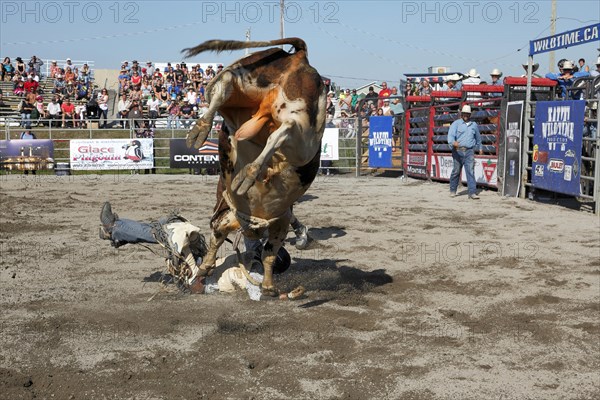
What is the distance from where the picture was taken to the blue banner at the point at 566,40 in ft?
38.3

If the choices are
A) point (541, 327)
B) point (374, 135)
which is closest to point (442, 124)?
point (374, 135)

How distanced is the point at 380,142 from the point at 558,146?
7989 mm

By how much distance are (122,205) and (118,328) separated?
7914 millimetres

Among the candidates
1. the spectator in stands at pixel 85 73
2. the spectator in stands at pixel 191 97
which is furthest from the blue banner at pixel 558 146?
the spectator in stands at pixel 85 73

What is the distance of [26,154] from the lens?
2019 cm

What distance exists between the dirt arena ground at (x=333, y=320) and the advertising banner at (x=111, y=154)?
1034cm

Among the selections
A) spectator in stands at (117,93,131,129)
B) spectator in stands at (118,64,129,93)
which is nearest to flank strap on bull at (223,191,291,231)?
spectator in stands at (117,93,131,129)

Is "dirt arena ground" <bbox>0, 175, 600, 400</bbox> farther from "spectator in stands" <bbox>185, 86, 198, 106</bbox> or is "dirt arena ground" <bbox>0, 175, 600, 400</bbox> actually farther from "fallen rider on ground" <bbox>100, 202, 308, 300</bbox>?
"spectator in stands" <bbox>185, 86, 198, 106</bbox>

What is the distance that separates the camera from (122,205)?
42.9 ft

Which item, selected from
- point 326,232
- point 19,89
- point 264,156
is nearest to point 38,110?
point 19,89

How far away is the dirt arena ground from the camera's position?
4352mm

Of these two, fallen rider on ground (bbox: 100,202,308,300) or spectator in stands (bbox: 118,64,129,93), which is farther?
spectator in stands (bbox: 118,64,129,93)

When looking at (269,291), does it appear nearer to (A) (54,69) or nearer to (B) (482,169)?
(B) (482,169)

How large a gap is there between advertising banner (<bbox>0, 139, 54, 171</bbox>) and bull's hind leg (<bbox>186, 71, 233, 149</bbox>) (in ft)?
56.5
